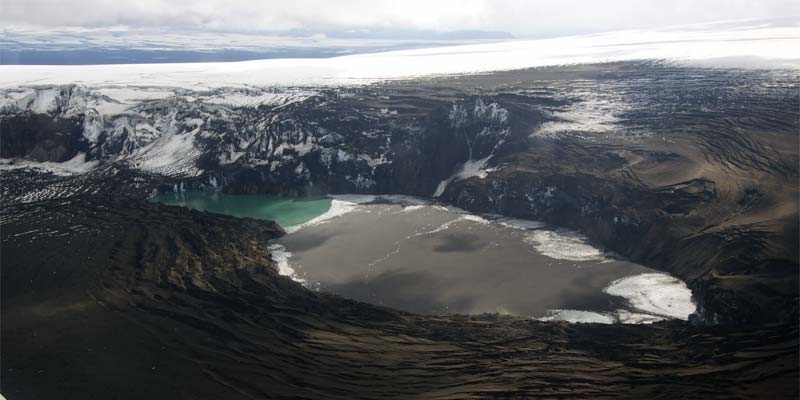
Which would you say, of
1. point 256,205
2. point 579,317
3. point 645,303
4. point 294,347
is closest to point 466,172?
point 256,205

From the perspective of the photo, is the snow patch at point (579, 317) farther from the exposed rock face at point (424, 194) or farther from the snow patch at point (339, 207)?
the snow patch at point (339, 207)

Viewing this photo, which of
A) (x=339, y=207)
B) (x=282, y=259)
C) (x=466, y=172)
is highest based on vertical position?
(x=466, y=172)

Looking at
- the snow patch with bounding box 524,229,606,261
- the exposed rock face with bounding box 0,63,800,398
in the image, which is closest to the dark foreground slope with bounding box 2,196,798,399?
the exposed rock face with bounding box 0,63,800,398

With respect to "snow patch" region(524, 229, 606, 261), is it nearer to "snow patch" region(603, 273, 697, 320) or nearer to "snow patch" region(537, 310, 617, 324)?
"snow patch" region(603, 273, 697, 320)

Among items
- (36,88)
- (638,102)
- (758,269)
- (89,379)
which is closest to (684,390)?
(758,269)

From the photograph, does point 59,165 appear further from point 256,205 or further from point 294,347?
point 294,347

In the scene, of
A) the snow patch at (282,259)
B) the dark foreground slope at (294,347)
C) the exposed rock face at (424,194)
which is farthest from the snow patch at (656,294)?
the snow patch at (282,259)
